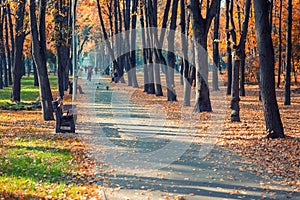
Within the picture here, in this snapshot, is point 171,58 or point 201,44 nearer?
point 201,44

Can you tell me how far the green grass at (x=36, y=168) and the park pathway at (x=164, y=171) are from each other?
2.32 ft

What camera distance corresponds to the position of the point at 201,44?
778 inches

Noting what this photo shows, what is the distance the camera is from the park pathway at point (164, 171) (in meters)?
7.98

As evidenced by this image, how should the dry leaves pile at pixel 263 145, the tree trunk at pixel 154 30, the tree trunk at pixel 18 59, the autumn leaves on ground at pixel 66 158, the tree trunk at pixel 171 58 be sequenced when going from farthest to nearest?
1. the tree trunk at pixel 154 30
2. the tree trunk at pixel 18 59
3. the tree trunk at pixel 171 58
4. the dry leaves pile at pixel 263 145
5. the autumn leaves on ground at pixel 66 158

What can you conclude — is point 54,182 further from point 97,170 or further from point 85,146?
point 85,146

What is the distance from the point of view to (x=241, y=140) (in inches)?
529

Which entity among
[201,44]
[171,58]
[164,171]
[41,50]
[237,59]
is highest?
[201,44]

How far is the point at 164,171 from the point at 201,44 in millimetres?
10890

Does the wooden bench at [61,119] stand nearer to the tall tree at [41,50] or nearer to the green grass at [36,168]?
the green grass at [36,168]

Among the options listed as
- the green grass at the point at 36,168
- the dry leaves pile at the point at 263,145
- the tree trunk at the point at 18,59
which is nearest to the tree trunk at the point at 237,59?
the dry leaves pile at the point at 263,145

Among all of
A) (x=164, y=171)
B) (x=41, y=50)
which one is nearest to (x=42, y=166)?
(x=164, y=171)

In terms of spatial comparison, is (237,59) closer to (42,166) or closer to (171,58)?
(42,166)

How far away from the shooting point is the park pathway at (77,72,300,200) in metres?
7.98

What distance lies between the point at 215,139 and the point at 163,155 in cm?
284
